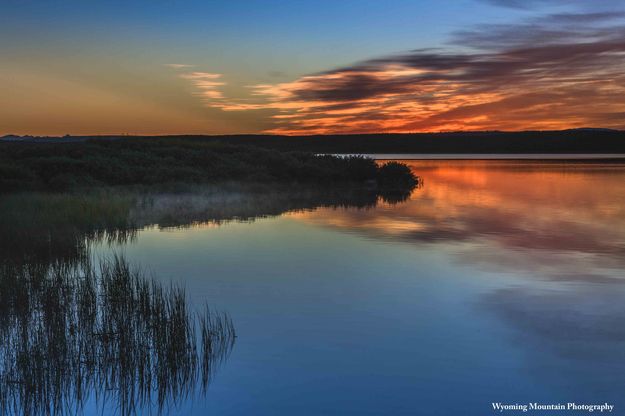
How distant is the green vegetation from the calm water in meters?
9.51

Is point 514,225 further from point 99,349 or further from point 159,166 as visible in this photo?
point 159,166

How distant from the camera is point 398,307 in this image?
13586 mm

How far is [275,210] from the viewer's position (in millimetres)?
32625

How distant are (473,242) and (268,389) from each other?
16.1 m

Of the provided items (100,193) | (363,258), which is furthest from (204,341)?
(100,193)

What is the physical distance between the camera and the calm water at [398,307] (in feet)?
29.1

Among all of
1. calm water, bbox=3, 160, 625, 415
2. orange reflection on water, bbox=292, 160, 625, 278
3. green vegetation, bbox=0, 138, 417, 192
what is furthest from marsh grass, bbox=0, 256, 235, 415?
green vegetation, bbox=0, 138, 417, 192

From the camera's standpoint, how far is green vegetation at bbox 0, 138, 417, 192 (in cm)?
3391

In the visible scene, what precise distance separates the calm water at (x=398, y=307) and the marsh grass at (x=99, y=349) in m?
0.49

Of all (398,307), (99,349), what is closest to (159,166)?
(398,307)

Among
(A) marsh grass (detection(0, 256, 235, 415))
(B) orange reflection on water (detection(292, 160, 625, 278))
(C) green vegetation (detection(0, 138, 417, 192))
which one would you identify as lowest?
(B) orange reflection on water (detection(292, 160, 625, 278))

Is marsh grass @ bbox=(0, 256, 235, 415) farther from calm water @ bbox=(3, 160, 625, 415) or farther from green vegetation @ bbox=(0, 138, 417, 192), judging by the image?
green vegetation @ bbox=(0, 138, 417, 192)

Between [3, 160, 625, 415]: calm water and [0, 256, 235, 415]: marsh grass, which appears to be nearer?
[0, 256, 235, 415]: marsh grass

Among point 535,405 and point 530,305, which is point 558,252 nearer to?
Result: point 530,305
